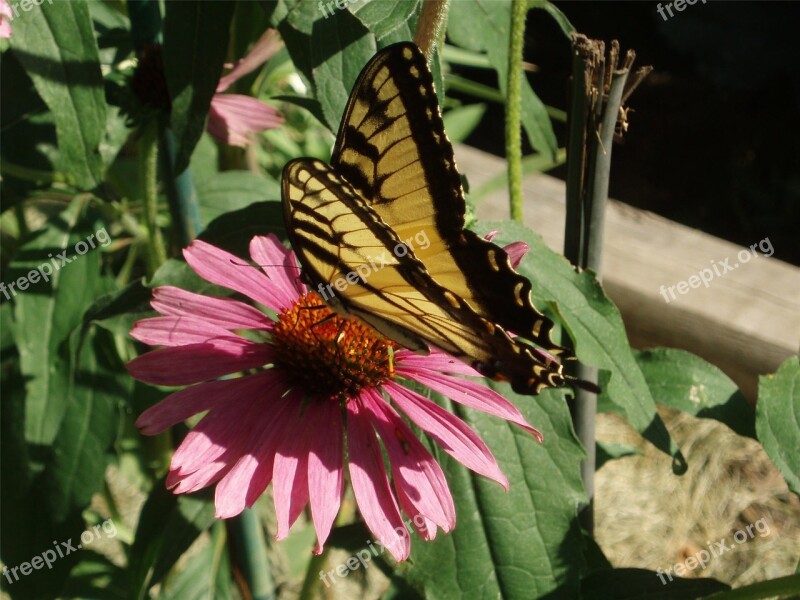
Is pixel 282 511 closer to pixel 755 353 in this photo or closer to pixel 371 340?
pixel 371 340

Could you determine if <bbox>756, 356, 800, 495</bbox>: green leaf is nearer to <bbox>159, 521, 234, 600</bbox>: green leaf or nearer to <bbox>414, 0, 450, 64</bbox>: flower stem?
<bbox>414, 0, 450, 64</bbox>: flower stem

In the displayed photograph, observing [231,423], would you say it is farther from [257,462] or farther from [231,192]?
[231,192]

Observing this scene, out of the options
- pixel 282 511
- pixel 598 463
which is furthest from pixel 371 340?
pixel 598 463

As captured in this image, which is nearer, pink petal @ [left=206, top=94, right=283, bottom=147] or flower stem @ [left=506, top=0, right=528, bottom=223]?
flower stem @ [left=506, top=0, right=528, bottom=223]

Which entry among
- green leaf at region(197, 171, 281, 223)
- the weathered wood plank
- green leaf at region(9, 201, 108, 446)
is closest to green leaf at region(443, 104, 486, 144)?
the weathered wood plank

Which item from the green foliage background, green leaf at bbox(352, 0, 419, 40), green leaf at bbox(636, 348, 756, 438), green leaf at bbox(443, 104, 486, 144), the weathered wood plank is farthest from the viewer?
green leaf at bbox(443, 104, 486, 144)

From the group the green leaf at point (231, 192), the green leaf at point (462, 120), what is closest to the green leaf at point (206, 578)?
the green leaf at point (231, 192)
